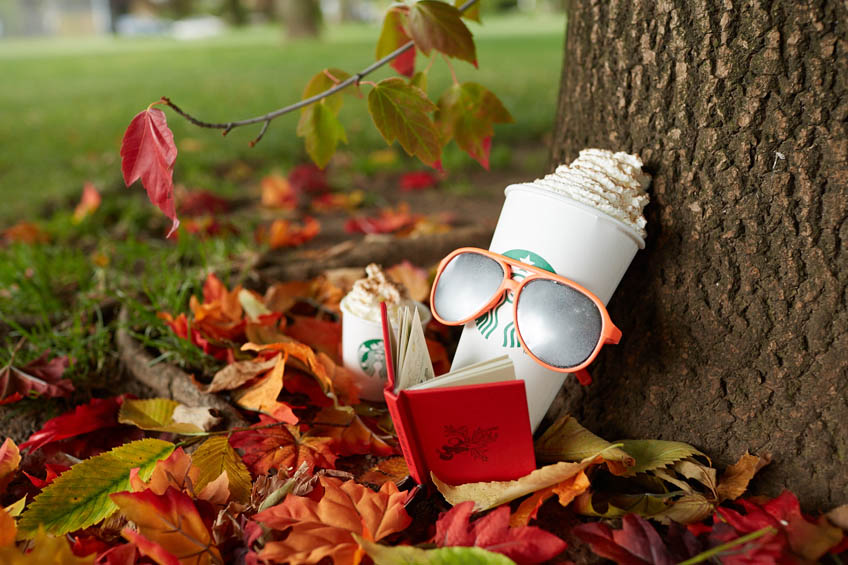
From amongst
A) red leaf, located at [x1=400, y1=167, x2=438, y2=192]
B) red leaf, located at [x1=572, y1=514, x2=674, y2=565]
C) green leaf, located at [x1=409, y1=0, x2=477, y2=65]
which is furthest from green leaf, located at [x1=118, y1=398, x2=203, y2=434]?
red leaf, located at [x1=400, y1=167, x2=438, y2=192]

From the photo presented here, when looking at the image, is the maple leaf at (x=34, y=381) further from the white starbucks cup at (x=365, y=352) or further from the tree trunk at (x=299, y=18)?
the tree trunk at (x=299, y=18)

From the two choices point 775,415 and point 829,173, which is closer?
point 829,173

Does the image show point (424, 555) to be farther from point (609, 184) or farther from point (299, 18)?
point (299, 18)

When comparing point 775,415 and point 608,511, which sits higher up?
point 775,415

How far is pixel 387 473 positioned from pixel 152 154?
77cm

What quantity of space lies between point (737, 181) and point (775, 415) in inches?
17.7

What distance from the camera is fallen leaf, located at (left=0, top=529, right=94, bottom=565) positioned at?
3.12ft

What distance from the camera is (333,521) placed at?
43.1 inches

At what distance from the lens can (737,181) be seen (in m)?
1.23

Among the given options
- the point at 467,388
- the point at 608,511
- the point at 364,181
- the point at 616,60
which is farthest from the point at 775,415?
the point at 364,181

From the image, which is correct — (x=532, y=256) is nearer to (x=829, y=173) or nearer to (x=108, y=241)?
(x=829, y=173)

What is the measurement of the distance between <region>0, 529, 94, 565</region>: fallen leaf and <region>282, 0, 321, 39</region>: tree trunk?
16.6 m

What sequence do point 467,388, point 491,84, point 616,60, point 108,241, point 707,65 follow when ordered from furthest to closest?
1. point 491,84
2. point 108,241
3. point 616,60
4. point 707,65
5. point 467,388

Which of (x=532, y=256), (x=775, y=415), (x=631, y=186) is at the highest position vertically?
(x=631, y=186)
